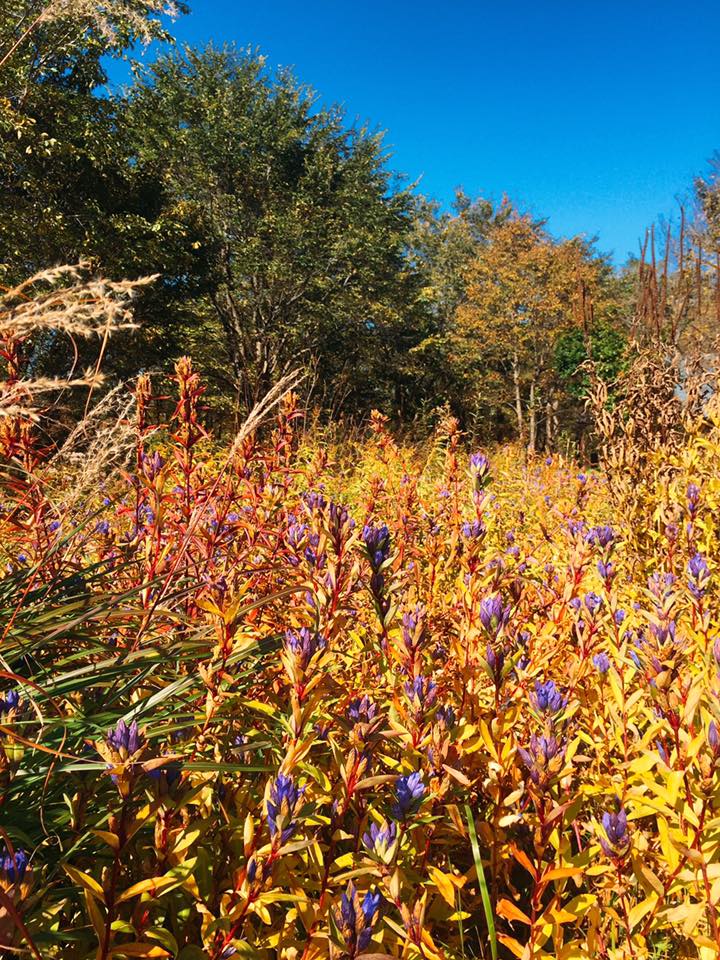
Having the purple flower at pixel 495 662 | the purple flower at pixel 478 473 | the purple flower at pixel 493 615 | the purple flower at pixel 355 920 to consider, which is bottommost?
the purple flower at pixel 355 920

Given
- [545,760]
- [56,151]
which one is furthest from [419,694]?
[56,151]

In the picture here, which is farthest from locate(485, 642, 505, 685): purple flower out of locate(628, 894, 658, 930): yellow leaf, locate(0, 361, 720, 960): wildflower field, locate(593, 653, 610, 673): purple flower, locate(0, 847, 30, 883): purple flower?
locate(0, 847, 30, 883): purple flower

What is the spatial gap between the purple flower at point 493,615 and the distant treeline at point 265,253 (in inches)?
81.5

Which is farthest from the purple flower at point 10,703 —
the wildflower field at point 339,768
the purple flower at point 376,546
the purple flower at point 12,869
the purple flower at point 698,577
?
the purple flower at point 698,577

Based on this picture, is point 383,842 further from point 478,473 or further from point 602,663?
point 478,473

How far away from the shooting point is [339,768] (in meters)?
0.98

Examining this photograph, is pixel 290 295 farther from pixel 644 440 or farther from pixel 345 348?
pixel 644 440

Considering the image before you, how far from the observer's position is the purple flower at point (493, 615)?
3.65ft

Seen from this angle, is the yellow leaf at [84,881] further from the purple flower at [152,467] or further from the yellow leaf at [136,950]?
the purple flower at [152,467]

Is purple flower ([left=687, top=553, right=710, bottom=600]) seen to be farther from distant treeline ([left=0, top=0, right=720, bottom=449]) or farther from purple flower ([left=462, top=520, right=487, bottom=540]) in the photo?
distant treeline ([left=0, top=0, right=720, bottom=449])

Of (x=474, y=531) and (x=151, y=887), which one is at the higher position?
(x=474, y=531)

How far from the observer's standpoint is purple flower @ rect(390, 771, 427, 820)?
82 cm

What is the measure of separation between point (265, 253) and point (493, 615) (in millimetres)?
15580

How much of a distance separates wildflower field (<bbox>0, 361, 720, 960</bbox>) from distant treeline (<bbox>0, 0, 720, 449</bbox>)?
1844 millimetres
